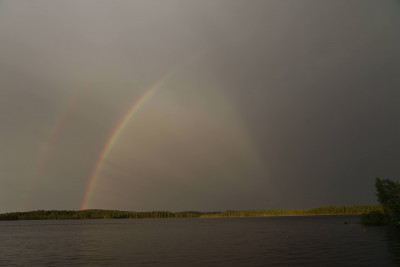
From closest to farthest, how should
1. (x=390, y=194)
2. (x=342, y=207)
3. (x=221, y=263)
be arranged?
(x=221, y=263) → (x=390, y=194) → (x=342, y=207)

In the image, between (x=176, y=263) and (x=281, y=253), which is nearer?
(x=176, y=263)

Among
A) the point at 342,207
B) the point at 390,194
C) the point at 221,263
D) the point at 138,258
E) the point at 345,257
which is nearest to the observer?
the point at 221,263

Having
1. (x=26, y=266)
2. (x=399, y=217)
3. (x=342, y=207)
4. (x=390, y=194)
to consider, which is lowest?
(x=26, y=266)

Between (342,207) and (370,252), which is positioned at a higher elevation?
(342,207)

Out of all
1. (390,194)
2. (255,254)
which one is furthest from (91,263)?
(390,194)

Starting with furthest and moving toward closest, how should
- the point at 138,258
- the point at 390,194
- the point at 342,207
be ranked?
the point at 342,207 < the point at 390,194 < the point at 138,258

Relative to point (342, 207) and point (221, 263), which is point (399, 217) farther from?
point (342, 207)

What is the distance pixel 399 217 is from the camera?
2918 inches

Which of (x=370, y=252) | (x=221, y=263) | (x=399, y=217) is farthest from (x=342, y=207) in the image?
(x=221, y=263)

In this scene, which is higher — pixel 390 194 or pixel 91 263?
pixel 390 194

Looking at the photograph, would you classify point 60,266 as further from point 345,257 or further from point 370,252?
point 370,252

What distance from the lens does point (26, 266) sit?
3081cm

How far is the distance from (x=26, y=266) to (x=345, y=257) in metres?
33.2

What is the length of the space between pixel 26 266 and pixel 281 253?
27.8 m
